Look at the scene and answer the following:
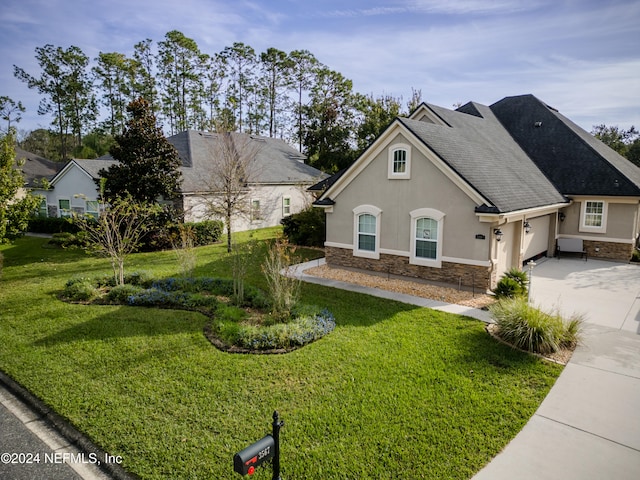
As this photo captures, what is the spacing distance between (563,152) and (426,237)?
1130 centimetres

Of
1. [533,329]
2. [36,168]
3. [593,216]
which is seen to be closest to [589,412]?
[533,329]

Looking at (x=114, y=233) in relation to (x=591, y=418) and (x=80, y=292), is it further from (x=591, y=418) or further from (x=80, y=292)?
(x=591, y=418)

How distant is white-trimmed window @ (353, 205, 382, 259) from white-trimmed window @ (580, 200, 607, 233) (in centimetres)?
1075

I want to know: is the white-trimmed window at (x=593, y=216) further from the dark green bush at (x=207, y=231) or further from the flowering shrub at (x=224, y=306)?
the dark green bush at (x=207, y=231)

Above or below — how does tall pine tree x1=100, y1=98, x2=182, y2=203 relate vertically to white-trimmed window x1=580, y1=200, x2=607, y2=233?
above

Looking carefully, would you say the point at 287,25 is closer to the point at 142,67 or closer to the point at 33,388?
the point at 33,388

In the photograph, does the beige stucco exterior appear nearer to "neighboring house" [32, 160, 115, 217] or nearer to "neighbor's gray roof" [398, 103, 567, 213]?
"neighbor's gray roof" [398, 103, 567, 213]

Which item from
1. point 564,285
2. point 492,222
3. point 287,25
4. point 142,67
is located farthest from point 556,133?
point 142,67

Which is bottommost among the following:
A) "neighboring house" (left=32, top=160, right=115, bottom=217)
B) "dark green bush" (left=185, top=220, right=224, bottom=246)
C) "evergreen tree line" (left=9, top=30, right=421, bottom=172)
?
"dark green bush" (left=185, top=220, right=224, bottom=246)

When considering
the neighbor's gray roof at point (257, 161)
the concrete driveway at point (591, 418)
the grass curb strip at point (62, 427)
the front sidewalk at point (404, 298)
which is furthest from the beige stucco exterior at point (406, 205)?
the grass curb strip at point (62, 427)

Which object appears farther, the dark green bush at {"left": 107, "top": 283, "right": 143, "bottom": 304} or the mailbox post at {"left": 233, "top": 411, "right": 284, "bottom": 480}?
the dark green bush at {"left": 107, "top": 283, "right": 143, "bottom": 304}

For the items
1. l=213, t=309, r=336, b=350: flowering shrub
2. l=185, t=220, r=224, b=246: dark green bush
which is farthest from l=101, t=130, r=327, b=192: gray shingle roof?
l=213, t=309, r=336, b=350: flowering shrub

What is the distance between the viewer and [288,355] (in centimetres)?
796

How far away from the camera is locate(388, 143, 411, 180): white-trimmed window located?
13.3 meters
